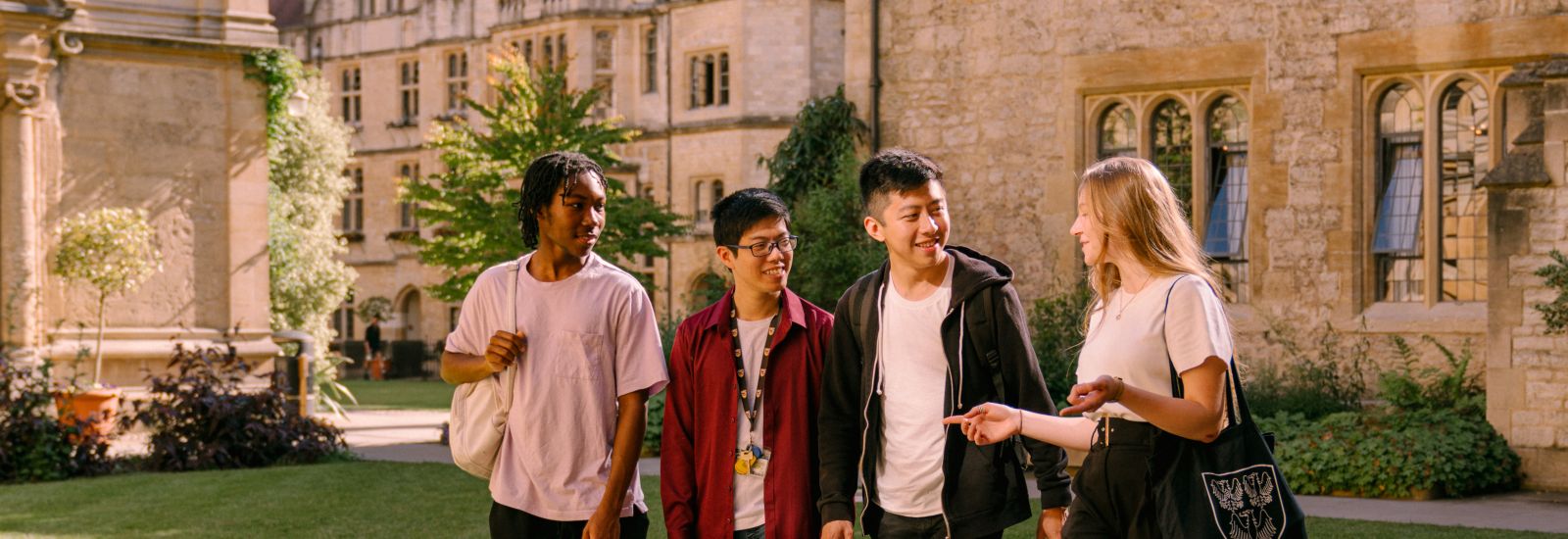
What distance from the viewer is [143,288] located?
58.4 feet

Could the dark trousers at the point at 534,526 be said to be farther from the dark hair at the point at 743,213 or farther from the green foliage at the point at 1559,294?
Result: the green foliage at the point at 1559,294

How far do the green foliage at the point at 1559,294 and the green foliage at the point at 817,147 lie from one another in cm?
729

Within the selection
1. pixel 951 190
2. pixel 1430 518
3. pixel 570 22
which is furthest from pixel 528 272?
pixel 570 22

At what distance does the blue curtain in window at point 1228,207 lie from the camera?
15625 mm

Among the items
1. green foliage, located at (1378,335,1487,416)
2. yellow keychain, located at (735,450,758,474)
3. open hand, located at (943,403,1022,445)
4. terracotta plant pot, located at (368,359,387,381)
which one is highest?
open hand, located at (943,403,1022,445)

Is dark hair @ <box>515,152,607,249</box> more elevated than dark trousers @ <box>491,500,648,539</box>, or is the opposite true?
dark hair @ <box>515,152,607,249</box>

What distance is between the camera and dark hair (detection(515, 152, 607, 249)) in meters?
4.86

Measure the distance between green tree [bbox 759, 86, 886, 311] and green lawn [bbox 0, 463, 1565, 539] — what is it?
4.16 metres

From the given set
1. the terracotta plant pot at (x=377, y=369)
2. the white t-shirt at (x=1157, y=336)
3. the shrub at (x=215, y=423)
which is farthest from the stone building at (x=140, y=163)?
the terracotta plant pot at (x=377, y=369)

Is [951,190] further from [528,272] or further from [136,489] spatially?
[528,272]

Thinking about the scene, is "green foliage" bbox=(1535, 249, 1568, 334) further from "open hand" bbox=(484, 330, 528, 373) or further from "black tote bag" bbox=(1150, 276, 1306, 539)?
"open hand" bbox=(484, 330, 528, 373)

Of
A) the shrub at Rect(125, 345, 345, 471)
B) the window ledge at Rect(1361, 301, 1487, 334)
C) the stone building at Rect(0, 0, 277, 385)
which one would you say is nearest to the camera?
the window ledge at Rect(1361, 301, 1487, 334)

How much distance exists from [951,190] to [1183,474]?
42.8 ft

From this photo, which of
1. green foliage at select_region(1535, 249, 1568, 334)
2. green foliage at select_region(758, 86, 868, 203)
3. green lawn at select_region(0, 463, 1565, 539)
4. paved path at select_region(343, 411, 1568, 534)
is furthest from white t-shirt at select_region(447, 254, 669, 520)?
green foliage at select_region(758, 86, 868, 203)
